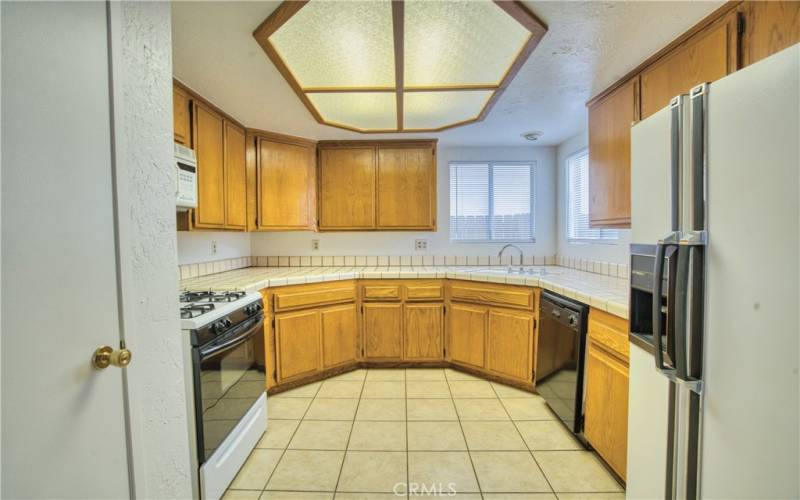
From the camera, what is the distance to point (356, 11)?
1.29m

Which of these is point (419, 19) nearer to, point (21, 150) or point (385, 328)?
point (21, 150)

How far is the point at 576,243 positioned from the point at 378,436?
244 centimetres

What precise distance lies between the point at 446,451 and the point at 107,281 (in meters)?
1.75

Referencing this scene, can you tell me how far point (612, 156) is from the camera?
191 centimetres

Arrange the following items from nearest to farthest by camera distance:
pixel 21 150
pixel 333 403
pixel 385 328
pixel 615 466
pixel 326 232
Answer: pixel 21 150
pixel 615 466
pixel 333 403
pixel 385 328
pixel 326 232

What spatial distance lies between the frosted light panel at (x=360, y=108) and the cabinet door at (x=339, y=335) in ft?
5.15

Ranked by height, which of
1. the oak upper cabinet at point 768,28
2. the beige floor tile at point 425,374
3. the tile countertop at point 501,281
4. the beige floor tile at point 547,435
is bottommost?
the beige floor tile at point 547,435

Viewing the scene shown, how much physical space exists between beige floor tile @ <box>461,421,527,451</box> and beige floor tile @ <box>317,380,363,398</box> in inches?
34.8

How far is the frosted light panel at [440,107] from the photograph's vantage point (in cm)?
204

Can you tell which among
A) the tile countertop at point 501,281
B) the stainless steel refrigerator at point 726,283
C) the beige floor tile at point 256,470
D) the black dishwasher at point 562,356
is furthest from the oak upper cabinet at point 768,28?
the beige floor tile at point 256,470

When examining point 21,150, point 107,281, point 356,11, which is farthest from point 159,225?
point 356,11

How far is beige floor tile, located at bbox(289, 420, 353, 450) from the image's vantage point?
1796 mm

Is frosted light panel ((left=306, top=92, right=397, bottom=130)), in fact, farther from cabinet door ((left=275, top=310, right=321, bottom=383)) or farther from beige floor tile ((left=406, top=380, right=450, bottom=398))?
beige floor tile ((left=406, top=380, right=450, bottom=398))

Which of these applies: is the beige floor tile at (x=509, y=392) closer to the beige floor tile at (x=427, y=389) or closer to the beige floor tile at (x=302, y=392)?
the beige floor tile at (x=427, y=389)
